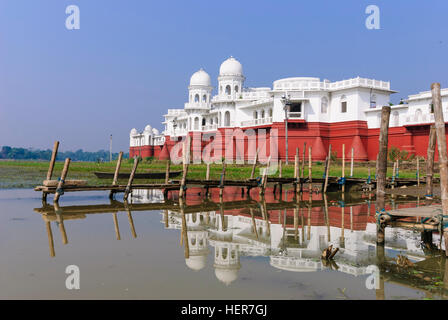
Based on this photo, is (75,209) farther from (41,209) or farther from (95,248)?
(95,248)

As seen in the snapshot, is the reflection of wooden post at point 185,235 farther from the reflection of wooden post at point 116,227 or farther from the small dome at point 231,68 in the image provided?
the small dome at point 231,68

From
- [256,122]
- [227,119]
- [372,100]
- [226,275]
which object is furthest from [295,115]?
[226,275]

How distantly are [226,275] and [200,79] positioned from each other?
164 ft

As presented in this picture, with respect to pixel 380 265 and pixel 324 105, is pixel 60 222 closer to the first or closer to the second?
pixel 380 265

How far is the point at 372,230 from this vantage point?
1170 cm

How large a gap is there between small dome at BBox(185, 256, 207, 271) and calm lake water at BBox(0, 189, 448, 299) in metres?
0.02

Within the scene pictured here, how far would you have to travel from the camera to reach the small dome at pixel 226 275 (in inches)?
276

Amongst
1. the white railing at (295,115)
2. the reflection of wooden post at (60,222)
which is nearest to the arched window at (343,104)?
the white railing at (295,115)

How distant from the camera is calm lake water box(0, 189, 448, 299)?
258 inches

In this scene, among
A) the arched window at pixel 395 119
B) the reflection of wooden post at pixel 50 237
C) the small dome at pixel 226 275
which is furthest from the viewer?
the arched window at pixel 395 119

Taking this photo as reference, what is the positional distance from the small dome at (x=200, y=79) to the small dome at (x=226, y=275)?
4935cm
